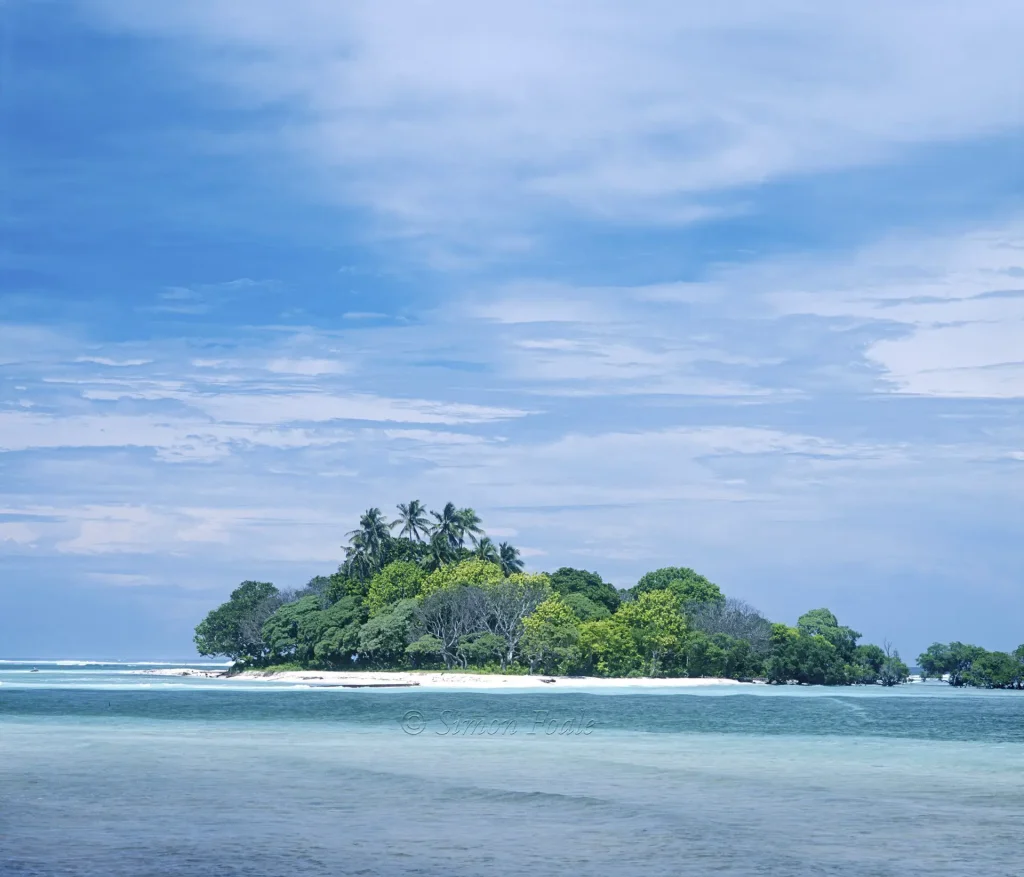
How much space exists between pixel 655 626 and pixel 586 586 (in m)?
20.3

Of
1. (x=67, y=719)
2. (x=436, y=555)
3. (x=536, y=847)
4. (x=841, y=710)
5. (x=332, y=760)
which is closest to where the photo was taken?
(x=536, y=847)

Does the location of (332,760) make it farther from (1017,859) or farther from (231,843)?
(1017,859)

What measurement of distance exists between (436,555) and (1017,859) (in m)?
103

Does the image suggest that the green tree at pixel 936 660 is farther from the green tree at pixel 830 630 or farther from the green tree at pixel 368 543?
the green tree at pixel 368 543

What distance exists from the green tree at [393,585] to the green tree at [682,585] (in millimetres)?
26332

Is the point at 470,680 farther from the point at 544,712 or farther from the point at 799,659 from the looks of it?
the point at 799,659

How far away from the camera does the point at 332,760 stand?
3494 cm

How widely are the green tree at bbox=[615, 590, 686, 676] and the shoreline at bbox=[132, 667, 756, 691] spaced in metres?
2.48

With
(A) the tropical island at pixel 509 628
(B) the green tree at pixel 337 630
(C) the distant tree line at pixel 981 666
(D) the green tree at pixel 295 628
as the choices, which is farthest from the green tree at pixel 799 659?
(D) the green tree at pixel 295 628

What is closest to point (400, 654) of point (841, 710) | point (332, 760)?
point (841, 710)

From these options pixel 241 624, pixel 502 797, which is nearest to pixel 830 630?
pixel 241 624

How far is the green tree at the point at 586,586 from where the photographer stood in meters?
126

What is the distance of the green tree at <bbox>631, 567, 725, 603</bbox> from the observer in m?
130

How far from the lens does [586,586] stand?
127 meters
